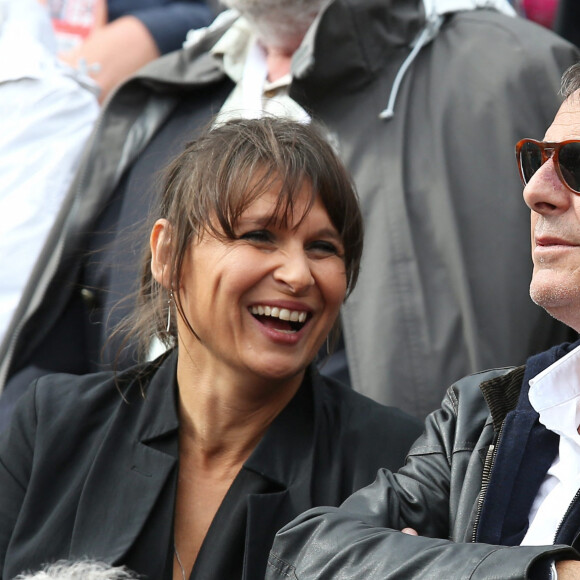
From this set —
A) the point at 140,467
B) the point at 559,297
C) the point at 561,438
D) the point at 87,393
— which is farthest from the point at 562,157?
the point at 87,393

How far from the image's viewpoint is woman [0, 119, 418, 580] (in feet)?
8.11

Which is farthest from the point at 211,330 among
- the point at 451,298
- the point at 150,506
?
the point at 451,298

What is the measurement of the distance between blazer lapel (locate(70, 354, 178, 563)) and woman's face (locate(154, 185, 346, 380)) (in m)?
0.23

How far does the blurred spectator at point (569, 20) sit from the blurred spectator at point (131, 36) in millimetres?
1696

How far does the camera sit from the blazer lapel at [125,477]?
2459 millimetres

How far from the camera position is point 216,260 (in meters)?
2.53

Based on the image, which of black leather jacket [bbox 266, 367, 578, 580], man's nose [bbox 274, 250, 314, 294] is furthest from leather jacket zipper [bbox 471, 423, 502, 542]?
man's nose [bbox 274, 250, 314, 294]

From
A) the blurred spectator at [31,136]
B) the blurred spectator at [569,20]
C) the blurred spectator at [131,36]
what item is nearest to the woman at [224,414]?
the blurred spectator at [31,136]

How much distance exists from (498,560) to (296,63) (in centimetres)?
221

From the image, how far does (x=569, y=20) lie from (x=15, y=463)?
279 cm

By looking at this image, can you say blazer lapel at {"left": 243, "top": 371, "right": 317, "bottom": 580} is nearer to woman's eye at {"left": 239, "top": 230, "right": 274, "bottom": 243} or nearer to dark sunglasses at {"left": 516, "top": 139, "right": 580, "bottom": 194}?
woman's eye at {"left": 239, "top": 230, "right": 274, "bottom": 243}

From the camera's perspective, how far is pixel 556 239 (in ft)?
6.46

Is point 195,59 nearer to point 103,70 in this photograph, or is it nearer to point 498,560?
point 103,70

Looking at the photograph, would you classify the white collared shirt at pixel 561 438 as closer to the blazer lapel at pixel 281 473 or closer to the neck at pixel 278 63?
the blazer lapel at pixel 281 473
